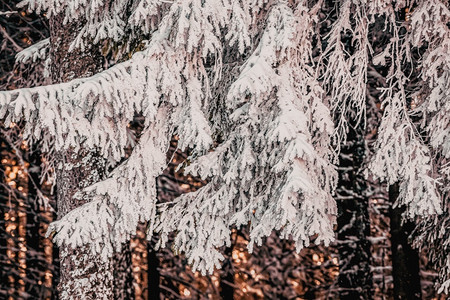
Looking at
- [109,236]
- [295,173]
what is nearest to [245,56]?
[295,173]

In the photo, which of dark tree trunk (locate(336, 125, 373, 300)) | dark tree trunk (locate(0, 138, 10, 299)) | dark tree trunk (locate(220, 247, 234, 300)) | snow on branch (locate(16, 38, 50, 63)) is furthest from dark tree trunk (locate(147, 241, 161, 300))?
snow on branch (locate(16, 38, 50, 63))

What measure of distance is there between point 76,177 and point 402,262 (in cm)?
550

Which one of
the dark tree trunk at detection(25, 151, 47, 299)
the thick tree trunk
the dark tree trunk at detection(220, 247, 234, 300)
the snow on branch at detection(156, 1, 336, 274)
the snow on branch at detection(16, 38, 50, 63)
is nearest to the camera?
the snow on branch at detection(156, 1, 336, 274)

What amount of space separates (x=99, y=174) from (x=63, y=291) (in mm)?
1365

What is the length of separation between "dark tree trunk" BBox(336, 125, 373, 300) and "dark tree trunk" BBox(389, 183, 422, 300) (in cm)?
76

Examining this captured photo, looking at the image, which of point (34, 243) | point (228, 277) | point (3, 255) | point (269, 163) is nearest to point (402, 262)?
point (269, 163)

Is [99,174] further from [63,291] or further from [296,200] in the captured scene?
[296,200]

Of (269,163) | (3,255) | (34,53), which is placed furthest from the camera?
(3,255)

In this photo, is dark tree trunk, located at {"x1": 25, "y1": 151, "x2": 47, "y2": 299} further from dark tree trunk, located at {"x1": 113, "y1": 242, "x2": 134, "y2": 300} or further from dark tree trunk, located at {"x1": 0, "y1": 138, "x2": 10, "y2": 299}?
dark tree trunk, located at {"x1": 113, "y1": 242, "x2": 134, "y2": 300}

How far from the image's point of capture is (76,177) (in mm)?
5250

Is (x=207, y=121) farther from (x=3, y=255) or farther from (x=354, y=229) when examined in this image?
(x=3, y=255)

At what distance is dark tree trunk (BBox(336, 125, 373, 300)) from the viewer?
8.45 meters

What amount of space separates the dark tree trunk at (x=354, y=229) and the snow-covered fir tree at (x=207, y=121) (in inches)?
110

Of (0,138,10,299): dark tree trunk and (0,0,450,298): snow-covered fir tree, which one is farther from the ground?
(0,0,450,298): snow-covered fir tree
